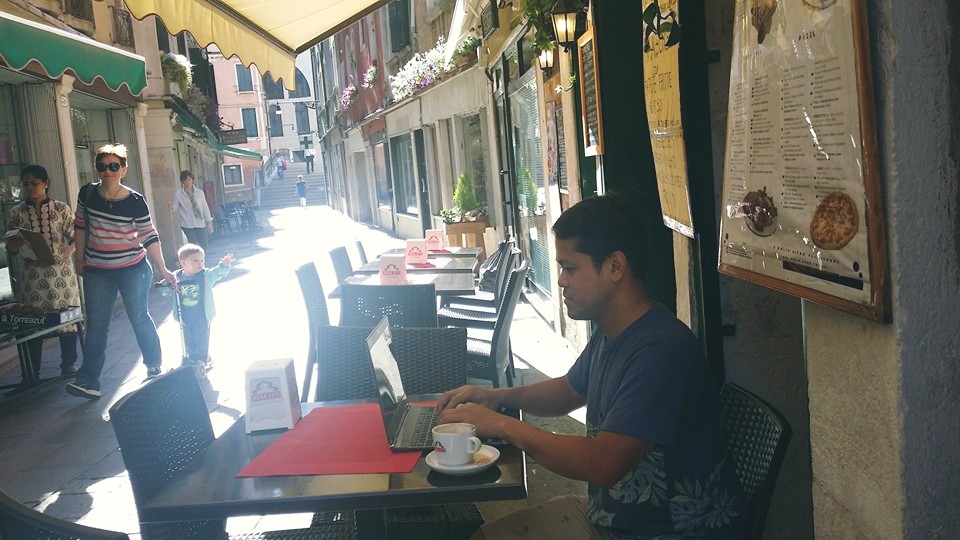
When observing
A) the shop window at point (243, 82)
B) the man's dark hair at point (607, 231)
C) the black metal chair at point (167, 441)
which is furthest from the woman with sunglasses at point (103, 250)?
the shop window at point (243, 82)

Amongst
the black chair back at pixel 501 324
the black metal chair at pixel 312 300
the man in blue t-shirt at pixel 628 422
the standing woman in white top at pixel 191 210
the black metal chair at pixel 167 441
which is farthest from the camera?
the standing woman in white top at pixel 191 210

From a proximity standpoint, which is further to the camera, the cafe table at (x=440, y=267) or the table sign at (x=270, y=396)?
A: the cafe table at (x=440, y=267)

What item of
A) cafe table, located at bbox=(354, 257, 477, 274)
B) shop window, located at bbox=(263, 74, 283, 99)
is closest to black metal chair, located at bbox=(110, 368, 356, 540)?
cafe table, located at bbox=(354, 257, 477, 274)

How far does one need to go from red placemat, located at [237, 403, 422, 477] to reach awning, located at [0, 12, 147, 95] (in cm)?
461

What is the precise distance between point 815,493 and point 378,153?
25.4 meters

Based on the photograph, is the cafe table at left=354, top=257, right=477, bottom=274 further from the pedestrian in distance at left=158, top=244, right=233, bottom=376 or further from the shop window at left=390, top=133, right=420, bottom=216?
the shop window at left=390, top=133, right=420, bottom=216

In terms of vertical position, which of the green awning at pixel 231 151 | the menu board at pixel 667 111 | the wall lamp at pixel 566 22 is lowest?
the menu board at pixel 667 111

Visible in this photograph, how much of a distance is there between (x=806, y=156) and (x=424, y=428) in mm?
1395

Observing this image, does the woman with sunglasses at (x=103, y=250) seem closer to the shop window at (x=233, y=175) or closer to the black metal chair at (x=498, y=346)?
the black metal chair at (x=498, y=346)

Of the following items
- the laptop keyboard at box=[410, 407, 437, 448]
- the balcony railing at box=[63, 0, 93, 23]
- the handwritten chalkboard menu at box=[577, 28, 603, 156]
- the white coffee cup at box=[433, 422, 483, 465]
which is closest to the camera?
the white coffee cup at box=[433, 422, 483, 465]

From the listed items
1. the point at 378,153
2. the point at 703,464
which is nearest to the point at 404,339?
the point at 703,464

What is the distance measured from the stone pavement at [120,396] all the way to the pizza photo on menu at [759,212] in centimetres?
237

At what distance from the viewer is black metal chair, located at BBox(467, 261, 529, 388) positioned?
5121 millimetres

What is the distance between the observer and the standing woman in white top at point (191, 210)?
1534cm
